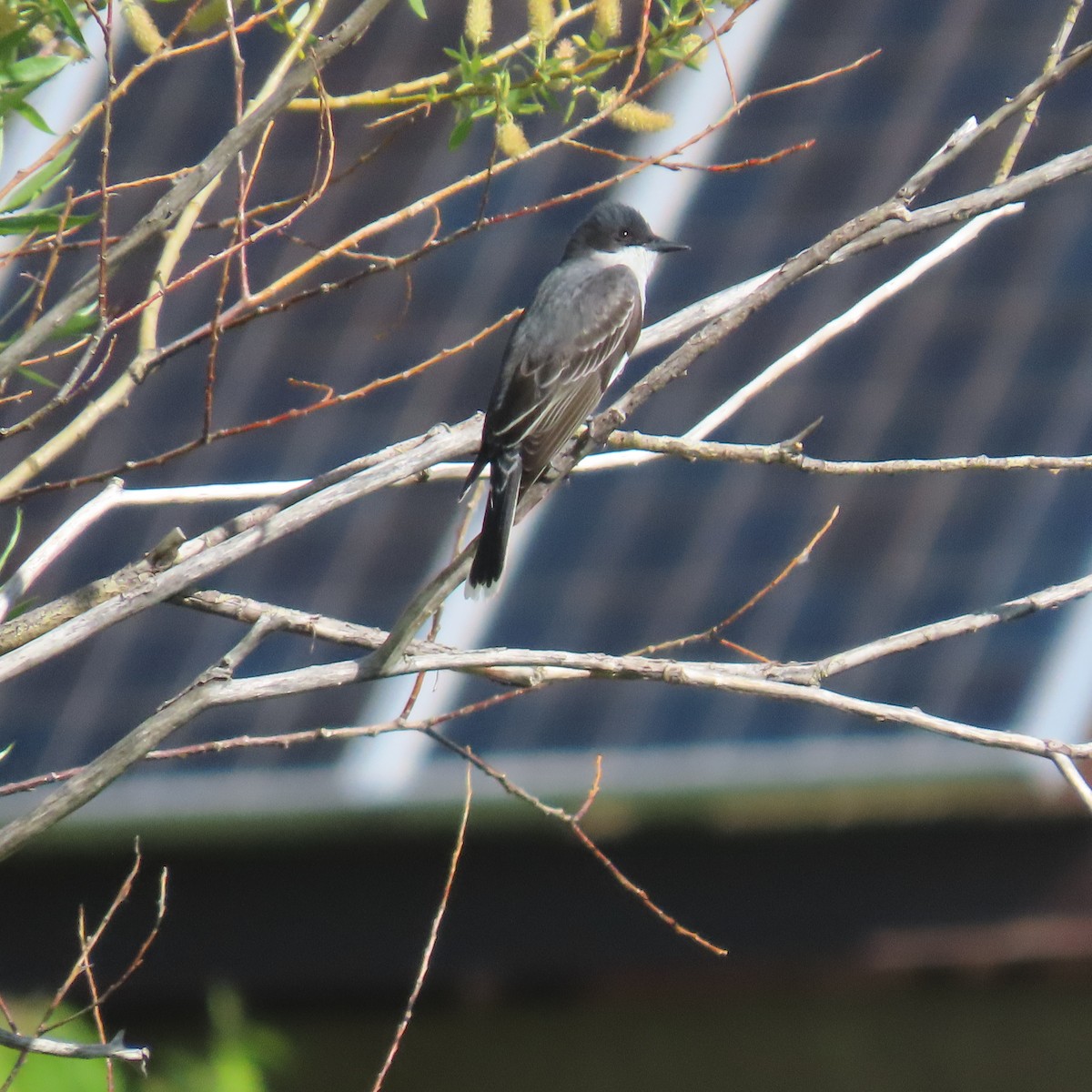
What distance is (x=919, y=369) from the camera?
19.9 ft

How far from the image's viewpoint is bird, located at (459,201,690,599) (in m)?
3.97

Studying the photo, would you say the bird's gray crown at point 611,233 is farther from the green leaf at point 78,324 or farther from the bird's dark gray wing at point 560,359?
the green leaf at point 78,324

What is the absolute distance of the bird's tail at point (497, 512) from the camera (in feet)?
12.2

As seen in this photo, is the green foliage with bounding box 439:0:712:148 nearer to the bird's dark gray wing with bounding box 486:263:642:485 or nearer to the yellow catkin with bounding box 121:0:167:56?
the yellow catkin with bounding box 121:0:167:56

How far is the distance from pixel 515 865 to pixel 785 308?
2.61m

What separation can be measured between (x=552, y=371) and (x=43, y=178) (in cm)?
183

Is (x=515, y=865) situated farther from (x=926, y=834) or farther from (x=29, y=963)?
(x=29, y=963)

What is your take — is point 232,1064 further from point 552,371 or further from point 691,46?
point 691,46

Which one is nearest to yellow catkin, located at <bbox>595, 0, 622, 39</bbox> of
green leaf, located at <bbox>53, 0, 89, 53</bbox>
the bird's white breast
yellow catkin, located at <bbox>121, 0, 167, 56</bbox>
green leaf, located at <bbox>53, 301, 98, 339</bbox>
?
yellow catkin, located at <bbox>121, 0, 167, 56</bbox>

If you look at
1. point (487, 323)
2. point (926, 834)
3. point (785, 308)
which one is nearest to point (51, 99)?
point (487, 323)

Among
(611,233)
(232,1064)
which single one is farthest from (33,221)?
(611,233)

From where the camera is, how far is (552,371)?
435cm

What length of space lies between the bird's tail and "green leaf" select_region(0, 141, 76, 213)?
4.20 feet

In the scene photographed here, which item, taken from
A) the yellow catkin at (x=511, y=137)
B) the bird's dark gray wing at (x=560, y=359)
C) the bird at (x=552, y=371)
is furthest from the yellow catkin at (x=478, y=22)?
the bird's dark gray wing at (x=560, y=359)
